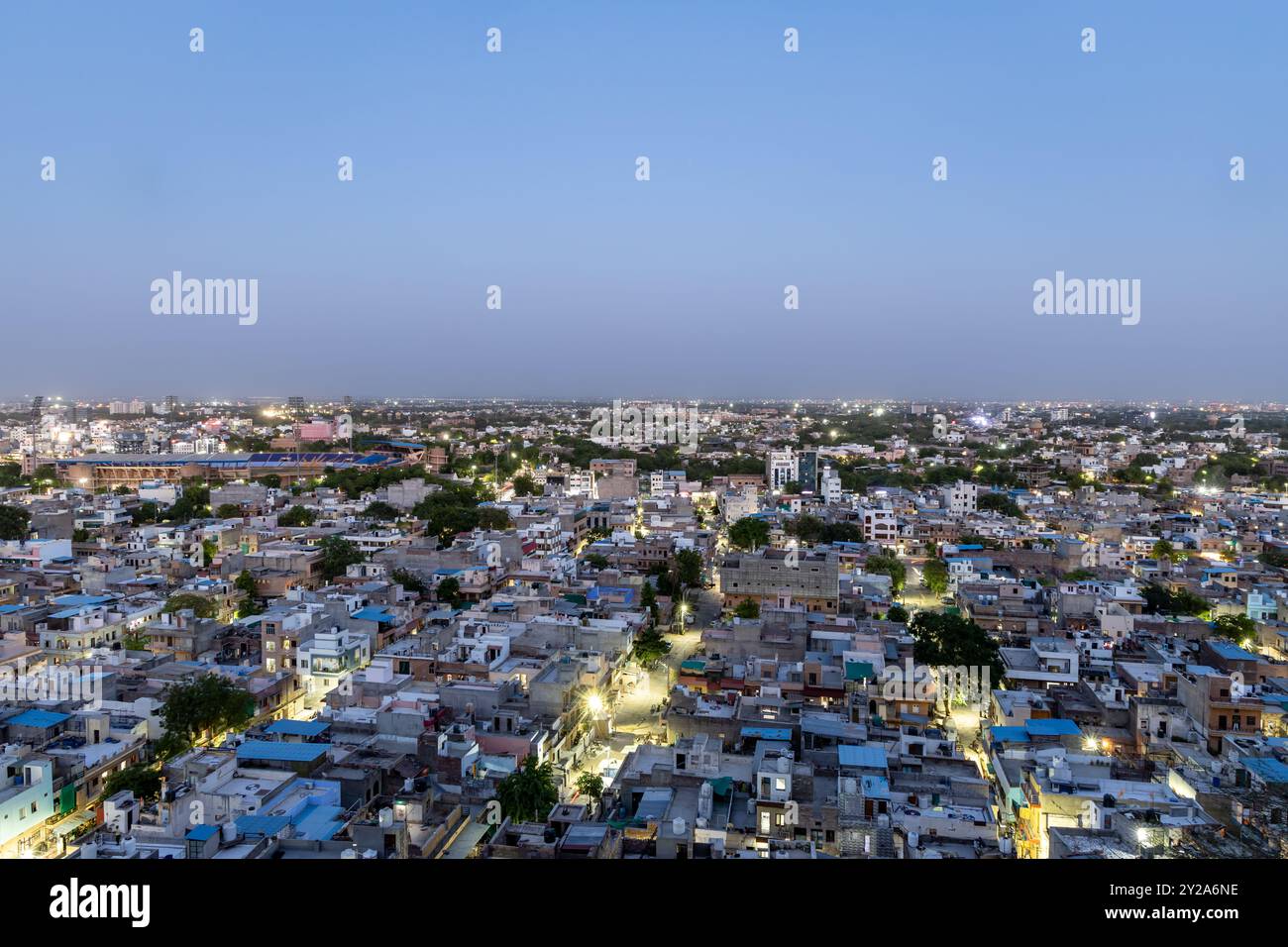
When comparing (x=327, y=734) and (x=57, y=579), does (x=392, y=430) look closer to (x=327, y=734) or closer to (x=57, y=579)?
(x=57, y=579)

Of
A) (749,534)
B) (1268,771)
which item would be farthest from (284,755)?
(749,534)

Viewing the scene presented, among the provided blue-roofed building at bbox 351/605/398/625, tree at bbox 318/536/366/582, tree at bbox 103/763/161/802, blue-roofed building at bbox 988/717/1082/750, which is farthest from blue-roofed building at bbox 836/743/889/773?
tree at bbox 318/536/366/582

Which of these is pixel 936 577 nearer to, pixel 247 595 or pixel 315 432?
pixel 247 595

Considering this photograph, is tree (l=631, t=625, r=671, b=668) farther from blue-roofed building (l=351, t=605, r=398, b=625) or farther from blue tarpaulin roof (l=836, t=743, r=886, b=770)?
blue tarpaulin roof (l=836, t=743, r=886, b=770)

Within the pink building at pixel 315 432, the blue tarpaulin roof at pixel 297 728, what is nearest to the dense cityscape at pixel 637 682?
the blue tarpaulin roof at pixel 297 728
